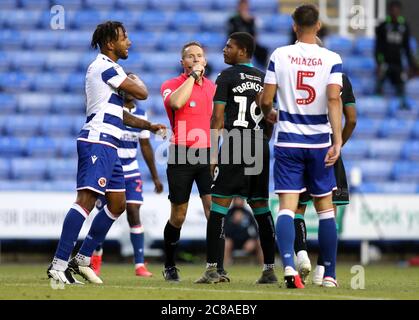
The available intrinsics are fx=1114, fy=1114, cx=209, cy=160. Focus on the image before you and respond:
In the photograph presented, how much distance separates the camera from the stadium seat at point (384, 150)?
64.7 ft

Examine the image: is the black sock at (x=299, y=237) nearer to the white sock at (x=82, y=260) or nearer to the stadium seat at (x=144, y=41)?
the white sock at (x=82, y=260)

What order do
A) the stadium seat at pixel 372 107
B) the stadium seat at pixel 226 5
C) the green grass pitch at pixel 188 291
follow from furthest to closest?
the stadium seat at pixel 226 5 → the stadium seat at pixel 372 107 → the green grass pitch at pixel 188 291

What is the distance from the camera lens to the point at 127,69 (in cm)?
1975

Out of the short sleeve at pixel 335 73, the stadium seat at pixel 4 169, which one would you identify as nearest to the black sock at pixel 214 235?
the short sleeve at pixel 335 73

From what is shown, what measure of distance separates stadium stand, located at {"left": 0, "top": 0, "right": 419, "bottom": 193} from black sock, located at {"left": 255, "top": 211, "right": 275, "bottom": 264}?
7737mm

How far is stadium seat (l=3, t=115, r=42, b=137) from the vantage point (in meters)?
19.0

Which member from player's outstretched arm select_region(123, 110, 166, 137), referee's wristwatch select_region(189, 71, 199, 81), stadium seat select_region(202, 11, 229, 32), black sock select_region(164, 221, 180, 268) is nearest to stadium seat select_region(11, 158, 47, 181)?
stadium seat select_region(202, 11, 229, 32)

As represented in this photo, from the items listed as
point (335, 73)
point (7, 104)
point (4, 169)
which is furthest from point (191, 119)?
point (7, 104)

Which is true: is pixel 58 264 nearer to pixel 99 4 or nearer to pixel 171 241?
pixel 171 241

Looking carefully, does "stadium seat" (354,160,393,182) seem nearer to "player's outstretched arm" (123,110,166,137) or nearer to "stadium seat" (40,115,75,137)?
"stadium seat" (40,115,75,137)

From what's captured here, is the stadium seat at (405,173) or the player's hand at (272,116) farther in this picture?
the stadium seat at (405,173)
